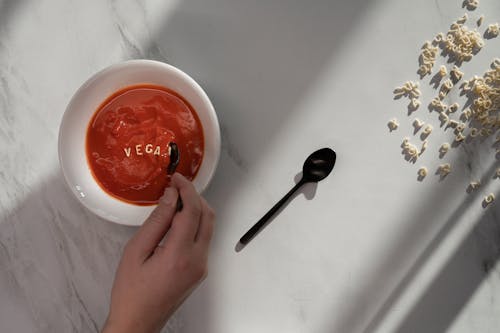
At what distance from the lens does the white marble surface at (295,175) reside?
3.90 ft

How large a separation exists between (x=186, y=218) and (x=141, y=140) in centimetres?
26

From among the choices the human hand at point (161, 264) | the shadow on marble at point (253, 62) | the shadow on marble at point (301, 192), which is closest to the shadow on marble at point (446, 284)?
the shadow on marble at point (301, 192)

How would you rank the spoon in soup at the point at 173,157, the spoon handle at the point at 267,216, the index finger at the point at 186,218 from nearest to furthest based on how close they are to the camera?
the index finger at the point at 186,218
the spoon in soup at the point at 173,157
the spoon handle at the point at 267,216

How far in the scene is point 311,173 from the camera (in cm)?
117

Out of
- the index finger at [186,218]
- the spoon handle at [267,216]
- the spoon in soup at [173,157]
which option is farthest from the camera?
the spoon handle at [267,216]

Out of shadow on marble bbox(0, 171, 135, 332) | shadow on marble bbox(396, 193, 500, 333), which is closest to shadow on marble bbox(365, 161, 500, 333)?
shadow on marble bbox(396, 193, 500, 333)

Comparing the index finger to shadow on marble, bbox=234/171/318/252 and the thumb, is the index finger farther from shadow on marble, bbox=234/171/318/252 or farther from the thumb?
shadow on marble, bbox=234/171/318/252

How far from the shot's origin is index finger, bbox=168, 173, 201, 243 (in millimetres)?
910

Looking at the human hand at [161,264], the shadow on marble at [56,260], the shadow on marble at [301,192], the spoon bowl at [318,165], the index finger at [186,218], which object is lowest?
the shadow on marble at [56,260]

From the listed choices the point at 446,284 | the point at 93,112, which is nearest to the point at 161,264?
the point at 93,112

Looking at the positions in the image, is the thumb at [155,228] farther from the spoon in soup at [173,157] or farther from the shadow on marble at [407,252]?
the shadow on marble at [407,252]

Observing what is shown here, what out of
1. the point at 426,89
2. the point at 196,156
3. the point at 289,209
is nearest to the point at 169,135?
the point at 196,156

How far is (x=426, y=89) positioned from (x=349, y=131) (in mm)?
207

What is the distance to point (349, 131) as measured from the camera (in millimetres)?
1190
